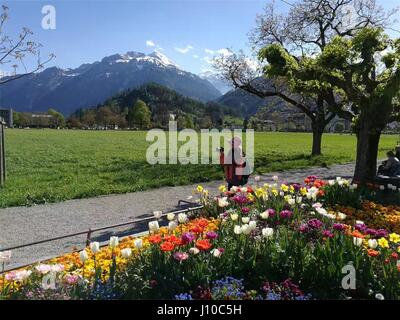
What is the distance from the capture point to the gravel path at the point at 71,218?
7641 mm

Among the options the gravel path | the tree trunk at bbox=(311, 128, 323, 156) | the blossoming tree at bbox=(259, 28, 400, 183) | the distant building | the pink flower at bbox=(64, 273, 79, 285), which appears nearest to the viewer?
the pink flower at bbox=(64, 273, 79, 285)

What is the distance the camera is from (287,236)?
531 centimetres

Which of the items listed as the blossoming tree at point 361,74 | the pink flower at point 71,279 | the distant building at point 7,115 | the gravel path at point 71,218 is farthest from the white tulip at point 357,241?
the distant building at point 7,115

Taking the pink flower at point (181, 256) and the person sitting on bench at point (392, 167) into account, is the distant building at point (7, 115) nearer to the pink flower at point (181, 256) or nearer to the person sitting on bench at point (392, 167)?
the pink flower at point (181, 256)

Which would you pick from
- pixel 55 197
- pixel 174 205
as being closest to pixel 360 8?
Answer: pixel 174 205

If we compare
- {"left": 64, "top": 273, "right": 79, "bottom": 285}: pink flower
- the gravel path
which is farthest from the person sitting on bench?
{"left": 64, "top": 273, "right": 79, "bottom": 285}: pink flower

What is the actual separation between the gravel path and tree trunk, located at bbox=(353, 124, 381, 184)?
473 centimetres

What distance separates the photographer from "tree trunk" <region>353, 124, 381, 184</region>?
1249 centimetres

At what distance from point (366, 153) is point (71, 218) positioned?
8819mm

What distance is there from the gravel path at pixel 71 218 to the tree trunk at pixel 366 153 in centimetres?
473

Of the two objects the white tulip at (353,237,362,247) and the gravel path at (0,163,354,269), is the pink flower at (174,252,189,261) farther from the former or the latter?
the gravel path at (0,163,354,269)

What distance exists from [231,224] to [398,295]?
8.08 ft
